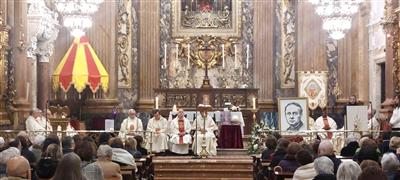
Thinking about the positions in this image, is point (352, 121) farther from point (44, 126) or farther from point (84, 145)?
point (84, 145)

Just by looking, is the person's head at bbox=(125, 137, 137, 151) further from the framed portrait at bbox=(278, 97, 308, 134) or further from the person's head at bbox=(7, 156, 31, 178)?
the person's head at bbox=(7, 156, 31, 178)

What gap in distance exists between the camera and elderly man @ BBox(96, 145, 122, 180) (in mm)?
9523

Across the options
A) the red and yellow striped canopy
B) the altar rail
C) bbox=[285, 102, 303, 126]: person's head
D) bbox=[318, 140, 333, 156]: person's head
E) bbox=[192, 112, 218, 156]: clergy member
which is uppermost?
the red and yellow striped canopy

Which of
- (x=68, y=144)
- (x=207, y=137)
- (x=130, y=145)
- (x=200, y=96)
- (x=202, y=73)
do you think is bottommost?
(x=207, y=137)

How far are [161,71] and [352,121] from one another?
10.1 meters

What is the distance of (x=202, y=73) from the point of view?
27.1 m

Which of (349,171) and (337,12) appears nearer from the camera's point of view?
(349,171)

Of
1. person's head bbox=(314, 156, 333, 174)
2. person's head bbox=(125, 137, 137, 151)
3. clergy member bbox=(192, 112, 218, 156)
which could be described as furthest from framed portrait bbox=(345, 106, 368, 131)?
person's head bbox=(314, 156, 333, 174)

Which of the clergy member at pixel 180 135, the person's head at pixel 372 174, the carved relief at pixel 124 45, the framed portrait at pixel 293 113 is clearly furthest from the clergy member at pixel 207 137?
the person's head at pixel 372 174

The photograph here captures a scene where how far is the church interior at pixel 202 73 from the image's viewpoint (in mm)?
19266

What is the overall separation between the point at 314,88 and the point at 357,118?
6.49 m

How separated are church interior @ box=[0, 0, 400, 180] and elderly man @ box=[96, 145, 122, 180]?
692 cm

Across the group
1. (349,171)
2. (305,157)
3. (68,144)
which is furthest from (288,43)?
(349,171)

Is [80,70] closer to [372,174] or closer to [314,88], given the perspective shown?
[314,88]
